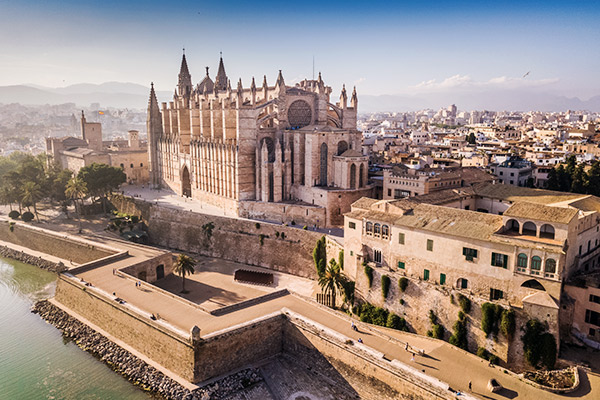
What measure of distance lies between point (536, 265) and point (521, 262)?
77cm

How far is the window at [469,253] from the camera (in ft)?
91.4

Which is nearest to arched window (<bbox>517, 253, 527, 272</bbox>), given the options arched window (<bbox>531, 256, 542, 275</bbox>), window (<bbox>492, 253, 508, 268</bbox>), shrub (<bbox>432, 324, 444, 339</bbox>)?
arched window (<bbox>531, 256, 542, 275</bbox>)

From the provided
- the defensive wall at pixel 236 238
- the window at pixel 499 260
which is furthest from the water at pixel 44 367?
the window at pixel 499 260

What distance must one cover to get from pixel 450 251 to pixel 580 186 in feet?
76.4

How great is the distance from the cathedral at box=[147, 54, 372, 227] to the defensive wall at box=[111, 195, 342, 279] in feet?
10.9

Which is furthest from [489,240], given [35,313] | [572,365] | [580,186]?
[35,313]

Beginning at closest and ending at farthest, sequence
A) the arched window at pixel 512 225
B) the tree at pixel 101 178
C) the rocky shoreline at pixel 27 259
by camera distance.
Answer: the arched window at pixel 512 225
the rocky shoreline at pixel 27 259
the tree at pixel 101 178

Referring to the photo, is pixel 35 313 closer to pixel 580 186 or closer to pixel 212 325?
pixel 212 325

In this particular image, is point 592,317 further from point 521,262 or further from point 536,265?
point 521,262

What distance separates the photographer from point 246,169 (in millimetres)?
51219

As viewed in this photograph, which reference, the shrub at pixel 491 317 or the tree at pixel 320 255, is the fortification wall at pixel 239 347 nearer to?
the tree at pixel 320 255

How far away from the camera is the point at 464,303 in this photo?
2777cm

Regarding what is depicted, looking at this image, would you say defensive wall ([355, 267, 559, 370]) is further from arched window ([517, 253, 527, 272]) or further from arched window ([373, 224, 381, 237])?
arched window ([373, 224, 381, 237])

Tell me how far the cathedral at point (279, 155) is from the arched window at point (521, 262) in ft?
68.7
